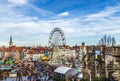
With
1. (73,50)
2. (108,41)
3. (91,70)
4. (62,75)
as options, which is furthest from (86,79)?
(73,50)

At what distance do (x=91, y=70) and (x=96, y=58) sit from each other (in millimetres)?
1805

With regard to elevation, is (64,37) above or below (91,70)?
above

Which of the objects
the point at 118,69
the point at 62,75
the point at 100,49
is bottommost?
the point at 62,75

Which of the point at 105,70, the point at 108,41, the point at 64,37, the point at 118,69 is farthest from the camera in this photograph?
the point at 108,41

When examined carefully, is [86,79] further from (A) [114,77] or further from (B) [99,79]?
(A) [114,77]

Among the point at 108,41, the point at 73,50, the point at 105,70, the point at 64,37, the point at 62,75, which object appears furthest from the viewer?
the point at 73,50

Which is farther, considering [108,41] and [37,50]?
[37,50]

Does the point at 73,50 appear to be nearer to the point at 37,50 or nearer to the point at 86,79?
the point at 37,50

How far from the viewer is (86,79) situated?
31.5 meters

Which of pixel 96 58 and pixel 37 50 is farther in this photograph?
pixel 37 50

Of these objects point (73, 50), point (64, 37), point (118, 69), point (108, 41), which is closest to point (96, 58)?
point (118, 69)

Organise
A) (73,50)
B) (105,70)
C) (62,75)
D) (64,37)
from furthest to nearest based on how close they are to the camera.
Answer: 1. (73,50)
2. (64,37)
3. (62,75)
4. (105,70)

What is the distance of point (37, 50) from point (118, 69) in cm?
13732

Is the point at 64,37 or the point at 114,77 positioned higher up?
the point at 64,37
